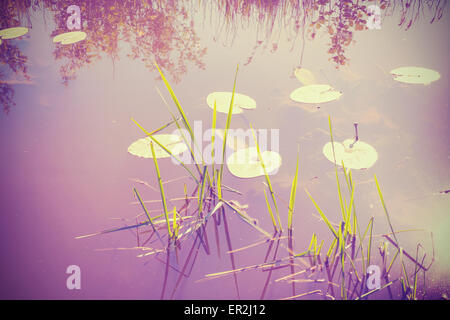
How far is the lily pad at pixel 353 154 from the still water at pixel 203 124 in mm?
29

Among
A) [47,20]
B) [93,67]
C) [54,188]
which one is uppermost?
[47,20]

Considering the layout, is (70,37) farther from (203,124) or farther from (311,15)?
(311,15)

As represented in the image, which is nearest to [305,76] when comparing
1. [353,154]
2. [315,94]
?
[315,94]

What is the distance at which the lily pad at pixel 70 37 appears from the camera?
5.78ft

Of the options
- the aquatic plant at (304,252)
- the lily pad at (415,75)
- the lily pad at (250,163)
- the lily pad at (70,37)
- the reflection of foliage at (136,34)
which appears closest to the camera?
the aquatic plant at (304,252)

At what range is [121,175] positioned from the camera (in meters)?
1.01

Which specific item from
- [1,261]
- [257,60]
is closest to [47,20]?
[257,60]

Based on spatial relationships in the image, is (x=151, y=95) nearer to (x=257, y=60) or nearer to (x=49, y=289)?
(x=257, y=60)

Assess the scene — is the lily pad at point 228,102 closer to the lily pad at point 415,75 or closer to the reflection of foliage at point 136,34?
Result: the reflection of foliage at point 136,34

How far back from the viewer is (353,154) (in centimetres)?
106

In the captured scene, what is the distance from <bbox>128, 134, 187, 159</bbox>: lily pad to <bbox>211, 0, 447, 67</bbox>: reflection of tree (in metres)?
1.03

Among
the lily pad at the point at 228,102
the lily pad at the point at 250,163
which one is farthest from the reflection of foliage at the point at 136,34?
the lily pad at the point at 250,163

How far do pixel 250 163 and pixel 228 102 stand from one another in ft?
1.28

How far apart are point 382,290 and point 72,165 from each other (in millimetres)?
1060
